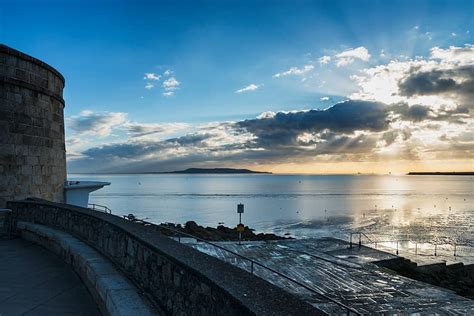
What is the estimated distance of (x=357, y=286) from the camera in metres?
11.8

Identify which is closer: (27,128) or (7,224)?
(7,224)

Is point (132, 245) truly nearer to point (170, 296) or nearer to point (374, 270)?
point (170, 296)

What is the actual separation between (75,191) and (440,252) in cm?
2797

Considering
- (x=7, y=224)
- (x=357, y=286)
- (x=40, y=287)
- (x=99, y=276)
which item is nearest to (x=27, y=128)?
(x=7, y=224)

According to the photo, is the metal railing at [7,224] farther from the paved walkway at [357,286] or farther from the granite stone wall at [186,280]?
the paved walkway at [357,286]

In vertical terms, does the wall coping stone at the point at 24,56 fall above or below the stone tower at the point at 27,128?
above

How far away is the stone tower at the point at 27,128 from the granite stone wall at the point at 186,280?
6.37m

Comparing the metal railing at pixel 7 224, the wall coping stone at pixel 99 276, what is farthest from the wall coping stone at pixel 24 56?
the wall coping stone at pixel 99 276

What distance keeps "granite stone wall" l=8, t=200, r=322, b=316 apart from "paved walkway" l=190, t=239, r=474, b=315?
3.43 metres

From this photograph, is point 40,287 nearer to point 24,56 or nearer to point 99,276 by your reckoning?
point 99,276

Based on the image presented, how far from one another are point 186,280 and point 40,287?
347cm

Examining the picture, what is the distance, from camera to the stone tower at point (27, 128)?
11.4 m

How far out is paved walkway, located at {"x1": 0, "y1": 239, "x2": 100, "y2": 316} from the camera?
4988 mm

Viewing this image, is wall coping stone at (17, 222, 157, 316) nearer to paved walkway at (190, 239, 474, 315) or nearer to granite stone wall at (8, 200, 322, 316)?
granite stone wall at (8, 200, 322, 316)
